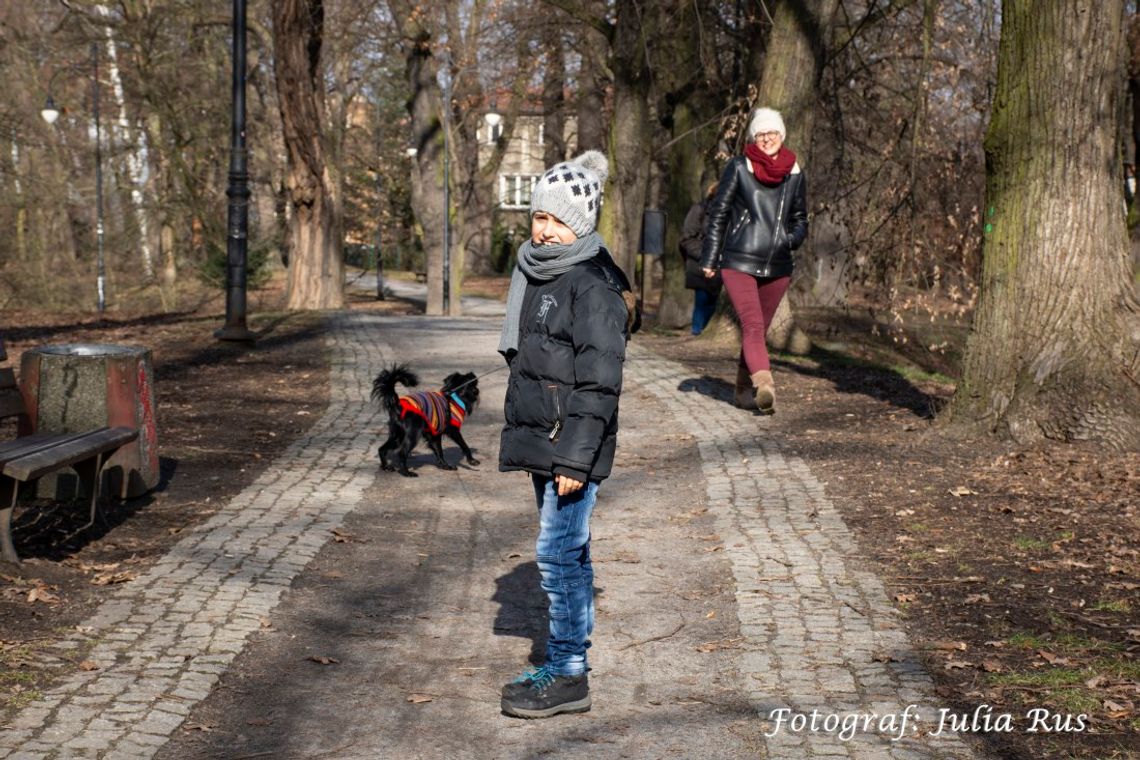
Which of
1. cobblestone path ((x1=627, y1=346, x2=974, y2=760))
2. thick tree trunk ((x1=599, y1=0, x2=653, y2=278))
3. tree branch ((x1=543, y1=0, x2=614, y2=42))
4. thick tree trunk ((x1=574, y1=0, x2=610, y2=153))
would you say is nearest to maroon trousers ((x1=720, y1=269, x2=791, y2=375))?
cobblestone path ((x1=627, y1=346, x2=974, y2=760))

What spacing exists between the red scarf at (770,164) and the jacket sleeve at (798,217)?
207 mm

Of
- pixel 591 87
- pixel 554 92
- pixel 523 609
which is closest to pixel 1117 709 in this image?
pixel 523 609

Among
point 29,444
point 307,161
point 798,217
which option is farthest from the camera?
point 307,161

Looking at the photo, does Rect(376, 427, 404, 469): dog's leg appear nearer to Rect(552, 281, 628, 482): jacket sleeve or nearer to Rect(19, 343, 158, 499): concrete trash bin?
Rect(19, 343, 158, 499): concrete trash bin

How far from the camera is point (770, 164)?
381 inches

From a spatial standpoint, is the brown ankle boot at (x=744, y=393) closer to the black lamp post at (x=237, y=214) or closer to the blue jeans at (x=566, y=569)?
the blue jeans at (x=566, y=569)

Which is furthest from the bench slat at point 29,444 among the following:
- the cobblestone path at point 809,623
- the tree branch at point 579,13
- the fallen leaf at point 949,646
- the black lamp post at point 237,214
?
the tree branch at point 579,13

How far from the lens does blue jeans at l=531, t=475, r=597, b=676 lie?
15.2 feet

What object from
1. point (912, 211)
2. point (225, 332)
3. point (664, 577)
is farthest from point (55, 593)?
point (225, 332)

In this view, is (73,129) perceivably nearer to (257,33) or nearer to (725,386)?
(257,33)

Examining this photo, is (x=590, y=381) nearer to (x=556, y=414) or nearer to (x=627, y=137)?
(x=556, y=414)

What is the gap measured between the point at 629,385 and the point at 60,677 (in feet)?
27.4

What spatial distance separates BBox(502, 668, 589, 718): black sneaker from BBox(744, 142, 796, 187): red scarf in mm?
5694

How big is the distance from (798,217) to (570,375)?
19.1ft
